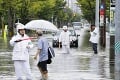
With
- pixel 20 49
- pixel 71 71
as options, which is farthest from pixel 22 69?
pixel 71 71

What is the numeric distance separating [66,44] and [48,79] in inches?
553

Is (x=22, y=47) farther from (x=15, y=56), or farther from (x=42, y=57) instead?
(x=42, y=57)

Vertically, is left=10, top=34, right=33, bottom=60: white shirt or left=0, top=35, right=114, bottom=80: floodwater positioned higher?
left=10, top=34, right=33, bottom=60: white shirt

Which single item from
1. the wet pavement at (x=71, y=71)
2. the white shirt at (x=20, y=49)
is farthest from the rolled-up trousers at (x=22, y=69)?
the wet pavement at (x=71, y=71)

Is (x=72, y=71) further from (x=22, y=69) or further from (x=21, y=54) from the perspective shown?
(x=21, y=54)

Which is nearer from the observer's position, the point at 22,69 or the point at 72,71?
the point at 22,69

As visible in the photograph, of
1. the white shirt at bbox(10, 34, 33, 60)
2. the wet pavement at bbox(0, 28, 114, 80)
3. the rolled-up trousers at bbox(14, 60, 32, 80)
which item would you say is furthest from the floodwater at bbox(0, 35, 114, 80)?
→ the white shirt at bbox(10, 34, 33, 60)

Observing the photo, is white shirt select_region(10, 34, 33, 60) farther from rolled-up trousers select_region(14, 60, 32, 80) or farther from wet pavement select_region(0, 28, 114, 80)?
wet pavement select_region(0, 28, 114, 80)

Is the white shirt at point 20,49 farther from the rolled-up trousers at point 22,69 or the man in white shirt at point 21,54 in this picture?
the rolled-up trousers at point 22,69

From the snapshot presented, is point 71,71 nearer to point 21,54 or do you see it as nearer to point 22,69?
point 22,69

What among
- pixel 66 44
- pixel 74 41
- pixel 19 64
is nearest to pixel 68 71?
pixel 19 64

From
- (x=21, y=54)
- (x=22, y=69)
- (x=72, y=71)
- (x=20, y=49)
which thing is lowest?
(x=72, y=71)

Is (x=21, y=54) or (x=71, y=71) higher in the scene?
(x=21, y=54)

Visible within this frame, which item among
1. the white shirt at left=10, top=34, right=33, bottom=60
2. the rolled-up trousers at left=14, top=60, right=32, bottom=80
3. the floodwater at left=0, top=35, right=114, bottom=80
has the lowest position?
the floodwater at left=0, top=35, right=114, bottom=80
